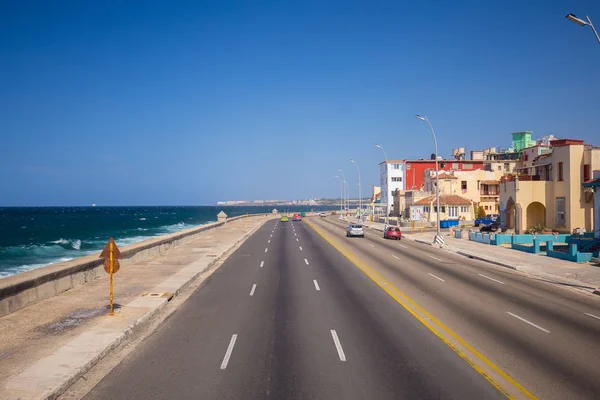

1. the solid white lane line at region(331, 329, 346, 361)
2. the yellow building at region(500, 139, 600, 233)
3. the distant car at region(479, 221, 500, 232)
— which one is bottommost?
the solid white lane line at region(331, 329, 346, 361)

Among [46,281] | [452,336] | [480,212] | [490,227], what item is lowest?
[452,336]

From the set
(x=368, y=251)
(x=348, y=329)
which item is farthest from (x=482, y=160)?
(x=348, y=329)

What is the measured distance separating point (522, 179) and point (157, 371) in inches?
1864

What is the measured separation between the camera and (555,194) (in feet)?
140

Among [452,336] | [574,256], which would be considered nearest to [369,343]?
[452,336]

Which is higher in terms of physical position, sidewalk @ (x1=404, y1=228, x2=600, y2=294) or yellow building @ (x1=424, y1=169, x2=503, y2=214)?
yellow building @ (x1=424, y1=169, x2=503, y2=214)

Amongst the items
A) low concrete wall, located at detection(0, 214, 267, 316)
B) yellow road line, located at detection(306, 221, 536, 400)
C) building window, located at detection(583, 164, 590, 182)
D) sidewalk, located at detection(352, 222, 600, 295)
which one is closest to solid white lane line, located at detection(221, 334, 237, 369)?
yellow road line, located at detection(306, 221, 536, 400)

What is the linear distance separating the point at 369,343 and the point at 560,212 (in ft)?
126

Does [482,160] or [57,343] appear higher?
[482,160]

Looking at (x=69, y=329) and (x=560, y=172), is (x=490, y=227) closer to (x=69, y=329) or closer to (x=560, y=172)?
(x=560, y=172)

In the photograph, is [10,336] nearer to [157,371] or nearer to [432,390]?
[157,371]

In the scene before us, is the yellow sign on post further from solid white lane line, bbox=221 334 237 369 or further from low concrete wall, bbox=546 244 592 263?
low concrete wall, bbox=546 244 592 263

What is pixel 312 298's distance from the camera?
16.5 m

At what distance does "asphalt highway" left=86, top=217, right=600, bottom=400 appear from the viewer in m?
8.41
